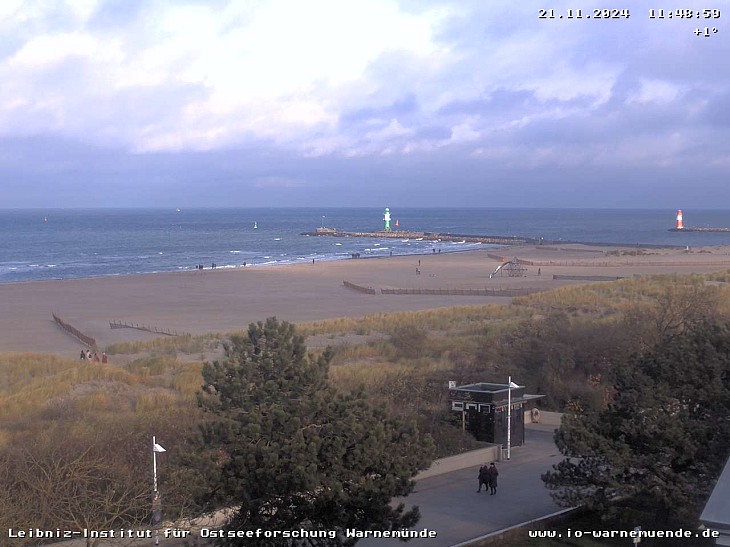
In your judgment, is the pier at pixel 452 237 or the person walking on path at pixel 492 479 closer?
the person walking on path at pixel 492 479

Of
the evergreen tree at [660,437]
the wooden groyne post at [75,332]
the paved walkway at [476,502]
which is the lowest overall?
the wooden groyne post at [75,332]

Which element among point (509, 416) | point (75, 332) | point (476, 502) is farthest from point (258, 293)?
point (476, 502)

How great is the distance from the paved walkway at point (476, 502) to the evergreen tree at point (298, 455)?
65.8 inches

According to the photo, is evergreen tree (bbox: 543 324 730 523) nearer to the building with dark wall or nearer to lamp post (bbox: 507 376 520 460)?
lamp post (bbox: 507 376 520 460)

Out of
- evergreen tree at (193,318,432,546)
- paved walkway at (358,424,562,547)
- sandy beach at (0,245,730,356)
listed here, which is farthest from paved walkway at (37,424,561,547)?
sandy beach at (0,245,730,356)

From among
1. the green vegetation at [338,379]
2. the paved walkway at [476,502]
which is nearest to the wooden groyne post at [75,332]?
the green vegetation at [338,379]

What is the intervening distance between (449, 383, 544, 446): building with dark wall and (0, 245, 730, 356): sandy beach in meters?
20.0

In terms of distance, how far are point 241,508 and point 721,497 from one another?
5721 millimetres

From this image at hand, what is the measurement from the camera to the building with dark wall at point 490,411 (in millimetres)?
17266

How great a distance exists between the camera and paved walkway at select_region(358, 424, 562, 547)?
12.6 metres

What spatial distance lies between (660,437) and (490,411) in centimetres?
564

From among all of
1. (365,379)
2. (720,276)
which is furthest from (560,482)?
(720,276)

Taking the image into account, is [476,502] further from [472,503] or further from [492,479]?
[492,479]

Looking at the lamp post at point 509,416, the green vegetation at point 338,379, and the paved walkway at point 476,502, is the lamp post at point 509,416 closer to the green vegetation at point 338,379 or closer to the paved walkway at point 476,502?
the paved walkway at point 476,502
